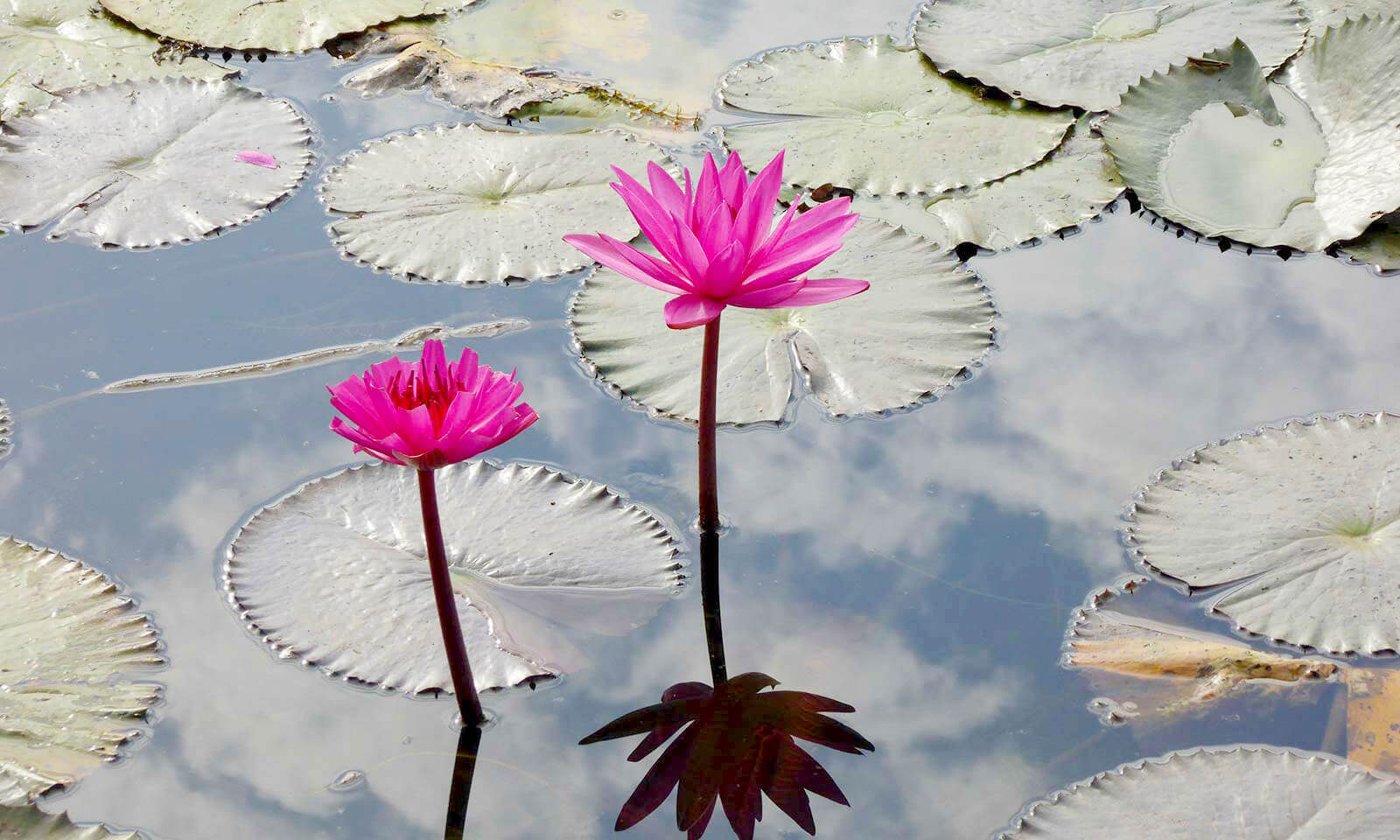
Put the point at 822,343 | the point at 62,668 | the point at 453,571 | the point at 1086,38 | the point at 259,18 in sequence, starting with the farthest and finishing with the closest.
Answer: the point at 259,18 → the point at 1086,38 → the point at 822,343 → the point at 453,571 → the point at 62,668

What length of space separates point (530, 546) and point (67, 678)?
74 centimetres

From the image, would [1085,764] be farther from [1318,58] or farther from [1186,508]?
[1318,58]

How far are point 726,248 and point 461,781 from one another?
88 centimetres

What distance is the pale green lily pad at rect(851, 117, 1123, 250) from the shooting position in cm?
298

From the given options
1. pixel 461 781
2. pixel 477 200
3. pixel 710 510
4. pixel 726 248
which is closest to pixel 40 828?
pixel 461 781

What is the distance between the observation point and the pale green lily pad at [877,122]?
315 centimetres

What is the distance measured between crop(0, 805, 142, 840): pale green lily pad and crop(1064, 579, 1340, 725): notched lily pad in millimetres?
1453

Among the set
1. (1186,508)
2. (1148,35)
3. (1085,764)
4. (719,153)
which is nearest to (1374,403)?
(1186,508)

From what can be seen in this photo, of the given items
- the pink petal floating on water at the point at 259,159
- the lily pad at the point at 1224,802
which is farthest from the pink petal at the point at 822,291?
the pink petal floating on water at the point at 259,159

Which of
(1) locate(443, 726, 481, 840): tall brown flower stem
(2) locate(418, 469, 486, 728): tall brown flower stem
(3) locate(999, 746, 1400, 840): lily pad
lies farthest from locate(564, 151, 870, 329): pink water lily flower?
(3) locate(999, 746, 1400, 840): lily pad

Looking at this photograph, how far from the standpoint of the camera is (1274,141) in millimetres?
3090

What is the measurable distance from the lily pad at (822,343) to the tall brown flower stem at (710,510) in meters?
0.28

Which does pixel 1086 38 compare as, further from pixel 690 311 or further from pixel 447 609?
pixel 447 609

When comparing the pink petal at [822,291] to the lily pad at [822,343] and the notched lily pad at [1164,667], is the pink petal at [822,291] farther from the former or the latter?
the notched lily pad at [1164,667]
